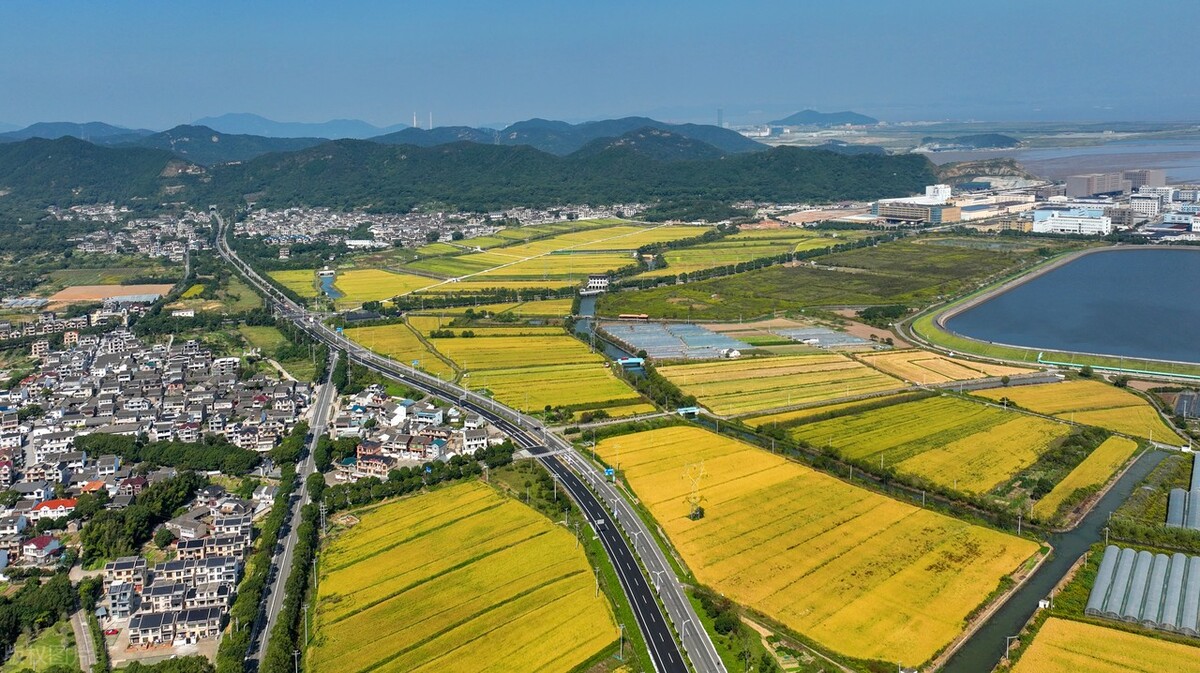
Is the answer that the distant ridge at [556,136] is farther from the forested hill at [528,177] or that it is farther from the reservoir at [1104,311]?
the reservoir at [1104,311]

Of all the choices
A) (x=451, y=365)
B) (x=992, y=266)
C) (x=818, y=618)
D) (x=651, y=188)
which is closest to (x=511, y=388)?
(x=451, y=365)

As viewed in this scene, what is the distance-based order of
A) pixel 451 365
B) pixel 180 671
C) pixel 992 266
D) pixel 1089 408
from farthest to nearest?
1. pixel 992 266
2. pixel 451 365
3. pixel 1089 408
4. pixel 180 671

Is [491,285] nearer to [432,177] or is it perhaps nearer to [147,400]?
[147,400]

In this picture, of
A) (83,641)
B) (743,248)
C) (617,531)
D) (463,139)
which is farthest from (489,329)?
(463,139)

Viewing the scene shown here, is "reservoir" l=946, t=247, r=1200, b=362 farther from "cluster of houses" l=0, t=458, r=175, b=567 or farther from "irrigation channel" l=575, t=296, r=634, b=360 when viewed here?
"cluster of houses" l=0, t=458, r=175, b=567

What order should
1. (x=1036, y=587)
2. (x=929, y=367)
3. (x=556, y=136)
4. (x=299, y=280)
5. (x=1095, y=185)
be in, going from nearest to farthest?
1. (x=1036, y=587)
2. (x=929, y=367)
3. (x=299, y=280)
4. (x=1095, y=185)
5. (x=556, y=136)

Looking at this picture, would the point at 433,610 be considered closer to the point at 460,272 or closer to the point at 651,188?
the point at 460,272
